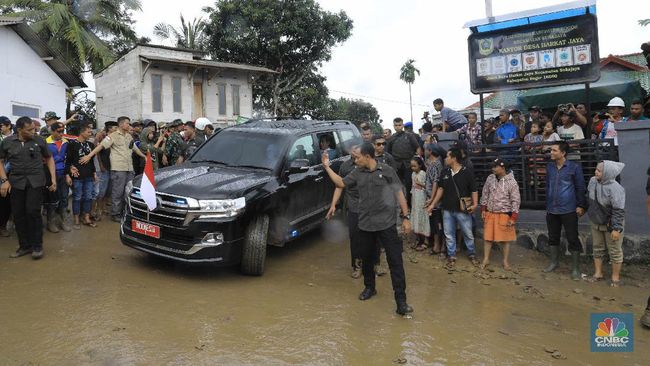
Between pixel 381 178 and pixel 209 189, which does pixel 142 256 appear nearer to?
pixel 209 189

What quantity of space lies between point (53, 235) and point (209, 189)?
3437 millimetres

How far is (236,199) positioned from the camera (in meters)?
4.96

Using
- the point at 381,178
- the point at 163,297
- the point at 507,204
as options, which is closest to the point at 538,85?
the point at 507,204

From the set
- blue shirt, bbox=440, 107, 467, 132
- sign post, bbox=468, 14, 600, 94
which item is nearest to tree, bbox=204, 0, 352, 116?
blue shirt, bbox=440, 107, 467, 132

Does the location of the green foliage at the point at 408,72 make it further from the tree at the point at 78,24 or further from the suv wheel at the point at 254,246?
the suv wheel at the point at 254,246

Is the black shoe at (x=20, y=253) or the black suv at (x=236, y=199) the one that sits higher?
the black suv at (x=236, y=199)

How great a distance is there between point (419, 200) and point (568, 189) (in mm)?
2091

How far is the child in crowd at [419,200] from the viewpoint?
694 cm

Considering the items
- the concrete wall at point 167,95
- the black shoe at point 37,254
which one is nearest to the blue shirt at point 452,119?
the black shoe at point 37,254

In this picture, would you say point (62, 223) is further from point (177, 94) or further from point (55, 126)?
point (177, 94)

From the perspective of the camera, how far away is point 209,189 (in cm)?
498

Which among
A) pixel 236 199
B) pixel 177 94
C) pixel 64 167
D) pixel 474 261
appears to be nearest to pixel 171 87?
pixel 177 94

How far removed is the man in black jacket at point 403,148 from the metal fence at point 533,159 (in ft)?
3.84

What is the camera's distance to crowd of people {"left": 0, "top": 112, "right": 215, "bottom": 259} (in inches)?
221
